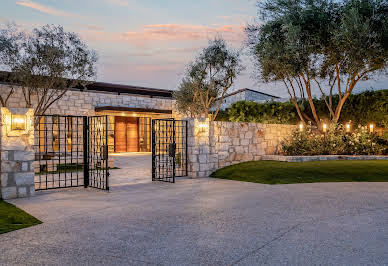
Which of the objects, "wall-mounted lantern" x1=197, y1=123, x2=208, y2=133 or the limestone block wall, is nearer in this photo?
"wall-mounted lantern" x1=197, y1=123, x2=208, y2=133

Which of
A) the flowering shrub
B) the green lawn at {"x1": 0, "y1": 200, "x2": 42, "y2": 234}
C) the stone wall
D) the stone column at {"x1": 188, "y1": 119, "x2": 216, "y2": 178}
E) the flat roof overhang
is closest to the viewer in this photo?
the green lawn at {"x1": 0, "y1": 200, "x2": 42, "y2": 234}

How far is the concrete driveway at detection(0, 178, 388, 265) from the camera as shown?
365 cm

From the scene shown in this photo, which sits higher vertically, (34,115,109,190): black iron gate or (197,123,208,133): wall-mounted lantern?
(197,123,208,133): wall-mounted lantern

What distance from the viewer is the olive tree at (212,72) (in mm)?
17812

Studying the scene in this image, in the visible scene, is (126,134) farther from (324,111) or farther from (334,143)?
(334,143)

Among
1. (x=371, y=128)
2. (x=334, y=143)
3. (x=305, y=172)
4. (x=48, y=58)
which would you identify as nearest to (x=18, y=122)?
(x=48, y=58)

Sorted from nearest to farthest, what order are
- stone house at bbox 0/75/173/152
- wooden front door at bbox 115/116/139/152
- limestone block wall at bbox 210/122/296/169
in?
limestone block wall at bbox 210/122/296/169
stone house at bbox 0/75/173/152
wooden front door at bbox 115/116/139/152

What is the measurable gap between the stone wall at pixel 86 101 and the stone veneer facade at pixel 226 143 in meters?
10.0

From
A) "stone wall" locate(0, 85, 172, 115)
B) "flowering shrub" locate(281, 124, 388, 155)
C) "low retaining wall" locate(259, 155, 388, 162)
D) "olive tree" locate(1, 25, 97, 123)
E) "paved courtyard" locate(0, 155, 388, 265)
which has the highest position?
"olive tree" locate(1, 25, 97, 123)

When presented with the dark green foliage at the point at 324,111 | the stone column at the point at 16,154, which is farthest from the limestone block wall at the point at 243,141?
the stone column at the point at 16,154

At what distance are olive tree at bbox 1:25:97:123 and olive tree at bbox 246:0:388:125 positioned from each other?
7497mm

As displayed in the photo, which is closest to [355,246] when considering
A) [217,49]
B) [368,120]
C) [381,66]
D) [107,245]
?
[107,245]

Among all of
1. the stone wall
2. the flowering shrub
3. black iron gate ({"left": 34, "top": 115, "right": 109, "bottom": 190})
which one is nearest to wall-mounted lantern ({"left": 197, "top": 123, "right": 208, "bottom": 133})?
black iron gate ({"left": 34, "top": 115, "right": 109, "bottom": 190})

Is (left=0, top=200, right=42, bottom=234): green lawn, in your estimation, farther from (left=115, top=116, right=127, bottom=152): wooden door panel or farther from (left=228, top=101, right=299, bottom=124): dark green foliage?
(left=115, top=116, right=127, bottom=152): wooden door panel
